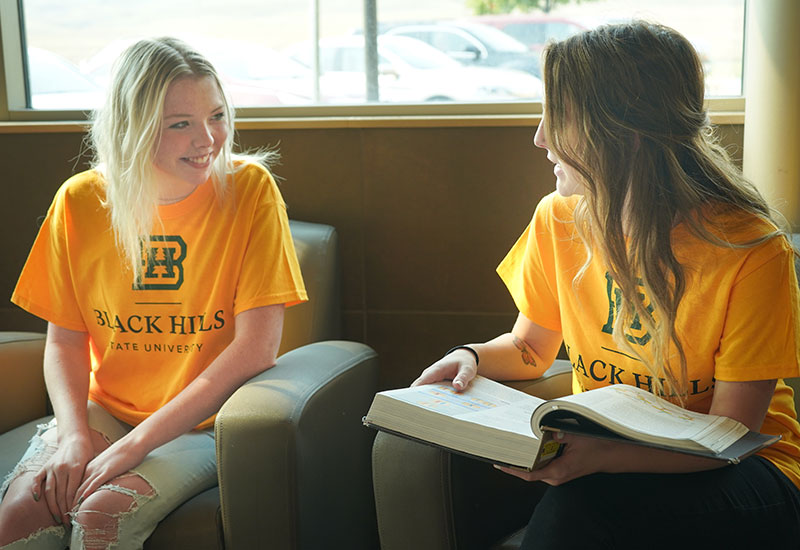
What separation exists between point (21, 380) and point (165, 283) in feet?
1.57

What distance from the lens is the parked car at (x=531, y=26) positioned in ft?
7.33

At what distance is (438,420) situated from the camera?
1189mm

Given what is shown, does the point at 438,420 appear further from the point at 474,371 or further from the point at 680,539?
the point at 680,539

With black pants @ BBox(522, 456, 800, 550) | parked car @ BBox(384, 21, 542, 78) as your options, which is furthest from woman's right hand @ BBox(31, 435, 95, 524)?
parked car @ BBox(384, 21, 542, 78)

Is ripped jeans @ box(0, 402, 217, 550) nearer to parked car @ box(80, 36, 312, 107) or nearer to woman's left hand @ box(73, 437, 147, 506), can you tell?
woman's left hand @ box(73, 437, 147, 506)

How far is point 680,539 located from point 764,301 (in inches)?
14.6

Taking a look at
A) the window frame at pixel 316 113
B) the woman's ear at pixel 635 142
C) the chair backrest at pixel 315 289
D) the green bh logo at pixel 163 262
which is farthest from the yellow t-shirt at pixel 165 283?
the woman's ear at pixel 635 142

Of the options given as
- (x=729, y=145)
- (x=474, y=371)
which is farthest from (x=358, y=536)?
(x=729, y=145)

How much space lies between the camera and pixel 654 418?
1.11m

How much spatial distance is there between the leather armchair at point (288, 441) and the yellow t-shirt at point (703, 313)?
445mm

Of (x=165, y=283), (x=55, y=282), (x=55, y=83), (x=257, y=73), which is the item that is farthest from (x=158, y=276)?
(x=55, y=83)

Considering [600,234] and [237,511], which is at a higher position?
[600,234]

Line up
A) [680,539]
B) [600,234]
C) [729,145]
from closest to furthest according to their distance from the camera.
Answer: [680,539]
[600,234]
[729,145]

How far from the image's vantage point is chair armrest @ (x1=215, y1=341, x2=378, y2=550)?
4.61 ft
